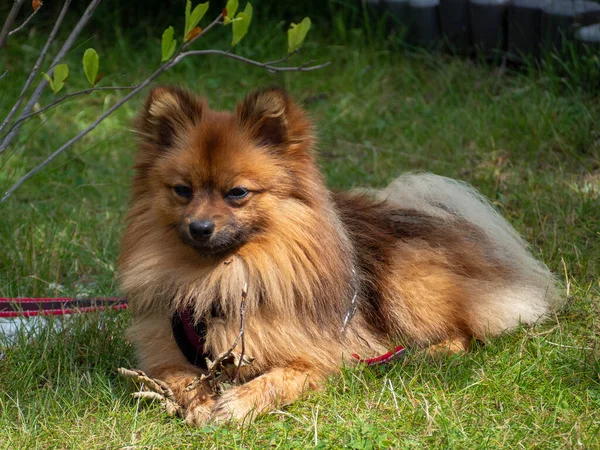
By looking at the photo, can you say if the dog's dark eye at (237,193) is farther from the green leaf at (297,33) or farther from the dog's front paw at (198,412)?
the dog's front paw at (198,412)

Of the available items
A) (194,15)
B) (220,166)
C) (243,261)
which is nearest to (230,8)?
(194,15)

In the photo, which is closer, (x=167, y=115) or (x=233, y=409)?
(x=233, y=409)

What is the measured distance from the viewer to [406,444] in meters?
2.99

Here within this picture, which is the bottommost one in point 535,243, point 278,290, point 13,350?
point 535,243

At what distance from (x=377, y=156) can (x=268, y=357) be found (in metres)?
3.06

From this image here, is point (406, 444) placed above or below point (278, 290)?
below

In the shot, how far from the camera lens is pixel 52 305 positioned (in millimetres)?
4172

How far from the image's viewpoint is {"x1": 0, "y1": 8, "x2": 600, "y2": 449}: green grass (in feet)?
10.4

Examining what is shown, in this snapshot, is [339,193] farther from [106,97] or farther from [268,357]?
[106,97]

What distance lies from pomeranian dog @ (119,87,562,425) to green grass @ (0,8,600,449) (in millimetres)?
167

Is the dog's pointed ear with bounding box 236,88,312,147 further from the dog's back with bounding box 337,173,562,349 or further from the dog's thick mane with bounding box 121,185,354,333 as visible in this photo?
the dog's back with bounding box 337,173,562,349

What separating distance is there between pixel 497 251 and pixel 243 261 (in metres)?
1.41

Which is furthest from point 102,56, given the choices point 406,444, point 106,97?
point 406,444

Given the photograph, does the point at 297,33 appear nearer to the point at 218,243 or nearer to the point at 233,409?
→ the point at 218,243
